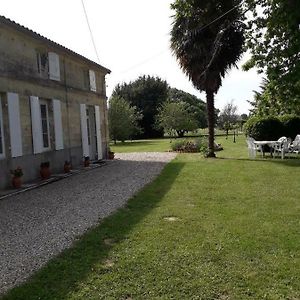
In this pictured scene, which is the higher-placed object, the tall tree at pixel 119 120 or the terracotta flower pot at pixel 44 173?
the tall tree at pixel 119 120

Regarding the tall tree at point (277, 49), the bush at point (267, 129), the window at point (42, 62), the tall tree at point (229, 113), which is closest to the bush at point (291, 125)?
the bush at point (267, 129)

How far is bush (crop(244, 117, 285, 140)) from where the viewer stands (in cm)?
2139

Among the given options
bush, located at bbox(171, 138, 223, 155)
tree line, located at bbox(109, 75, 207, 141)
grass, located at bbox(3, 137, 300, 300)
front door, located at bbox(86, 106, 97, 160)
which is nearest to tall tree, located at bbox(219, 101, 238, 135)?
tree line, located at bbox(109, 75, 207, 141)

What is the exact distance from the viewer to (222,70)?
1803cm

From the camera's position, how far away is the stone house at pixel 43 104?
10.9 metres

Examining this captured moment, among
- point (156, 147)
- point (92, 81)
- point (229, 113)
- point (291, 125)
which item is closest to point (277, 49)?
point (92, 81)

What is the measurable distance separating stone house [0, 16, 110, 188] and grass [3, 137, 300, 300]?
4.35m

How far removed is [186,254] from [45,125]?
30.9 ft

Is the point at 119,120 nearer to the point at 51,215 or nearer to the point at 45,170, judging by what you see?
the point at 45,170

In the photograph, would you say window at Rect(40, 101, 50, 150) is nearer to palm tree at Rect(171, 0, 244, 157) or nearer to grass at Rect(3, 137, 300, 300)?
grass at Rect(3, 137, 300, 300)

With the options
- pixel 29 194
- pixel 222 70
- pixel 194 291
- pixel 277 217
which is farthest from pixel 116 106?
pixel 194 291

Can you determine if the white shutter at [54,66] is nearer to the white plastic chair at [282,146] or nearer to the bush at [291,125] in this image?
the white plastic chair at [282,146]

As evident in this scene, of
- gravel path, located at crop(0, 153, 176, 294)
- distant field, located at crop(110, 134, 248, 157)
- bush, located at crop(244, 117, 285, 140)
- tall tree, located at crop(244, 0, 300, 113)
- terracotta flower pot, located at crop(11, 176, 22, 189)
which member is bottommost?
distant field, located at crop(110, 134, 248, 157)

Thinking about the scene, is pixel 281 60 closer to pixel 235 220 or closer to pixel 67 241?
pixel 235 220
